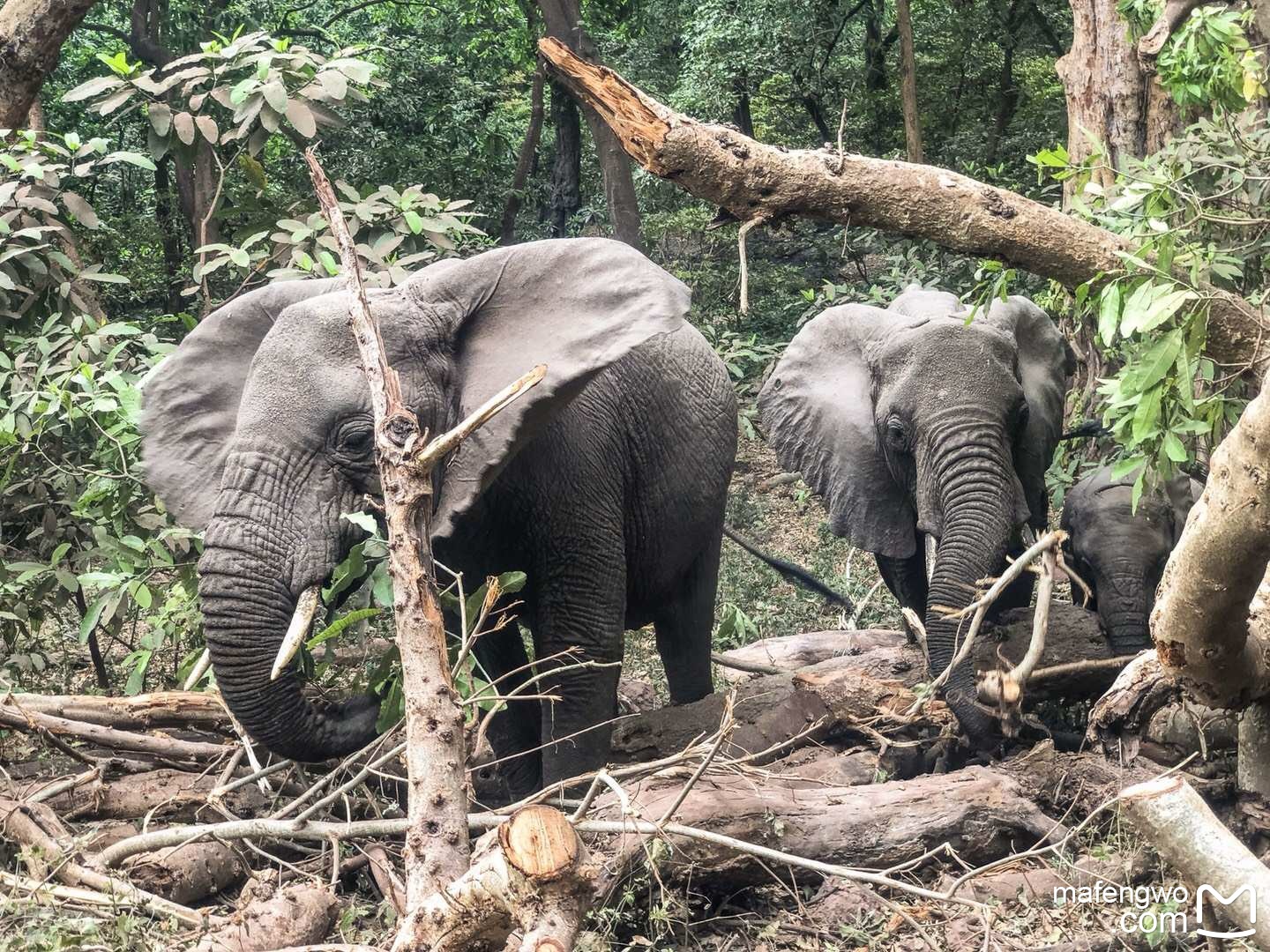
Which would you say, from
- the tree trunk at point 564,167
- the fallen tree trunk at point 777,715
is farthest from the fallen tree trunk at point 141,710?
the tree trunk at point 564,167

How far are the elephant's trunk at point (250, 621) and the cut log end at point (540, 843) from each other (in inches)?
51.9

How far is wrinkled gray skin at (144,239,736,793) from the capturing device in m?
4.55

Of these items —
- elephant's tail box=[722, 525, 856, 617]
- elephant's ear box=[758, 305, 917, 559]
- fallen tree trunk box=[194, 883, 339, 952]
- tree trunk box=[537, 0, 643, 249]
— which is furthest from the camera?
tree trunk box=[537, 0, 643, 249]

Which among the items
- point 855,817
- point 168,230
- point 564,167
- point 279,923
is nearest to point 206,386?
point 279,923

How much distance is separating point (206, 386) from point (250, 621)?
4.50ft

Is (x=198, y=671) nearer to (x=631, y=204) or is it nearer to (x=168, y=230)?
(x=631, y=204)

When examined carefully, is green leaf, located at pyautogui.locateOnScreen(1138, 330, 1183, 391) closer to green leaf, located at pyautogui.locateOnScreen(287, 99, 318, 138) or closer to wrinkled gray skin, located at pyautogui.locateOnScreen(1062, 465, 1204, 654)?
wrinkled gray skin, located at pyautogui.locateOnScreen(1062, 465, 1204, 654)

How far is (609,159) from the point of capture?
12.4 metres

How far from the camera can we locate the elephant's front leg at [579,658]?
5.45m

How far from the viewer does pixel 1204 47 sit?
536 centimetres

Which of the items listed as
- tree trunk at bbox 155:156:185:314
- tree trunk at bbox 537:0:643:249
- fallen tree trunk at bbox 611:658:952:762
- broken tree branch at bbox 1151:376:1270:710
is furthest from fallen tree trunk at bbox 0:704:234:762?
tree trunk at bbox 155:156:185:314

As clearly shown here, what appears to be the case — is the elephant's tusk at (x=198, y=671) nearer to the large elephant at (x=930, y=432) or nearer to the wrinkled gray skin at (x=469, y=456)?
the wrinkled gray skin at (x=469, y=456)

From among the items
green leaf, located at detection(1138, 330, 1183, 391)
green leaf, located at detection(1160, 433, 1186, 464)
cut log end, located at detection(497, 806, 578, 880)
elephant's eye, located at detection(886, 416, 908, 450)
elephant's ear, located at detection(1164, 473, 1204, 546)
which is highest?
green leaf, located at detection(1138, 330, 1183, 391)

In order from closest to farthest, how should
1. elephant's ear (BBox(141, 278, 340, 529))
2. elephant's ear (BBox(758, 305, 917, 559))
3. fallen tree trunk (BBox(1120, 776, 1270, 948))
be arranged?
fallen tree trunk (BBox(1120, 776, 1270, 948)), elephant's ear (BBox(141, 278, 340, 529)), elephant's ear (BBox(758, 305, 917, 559))
